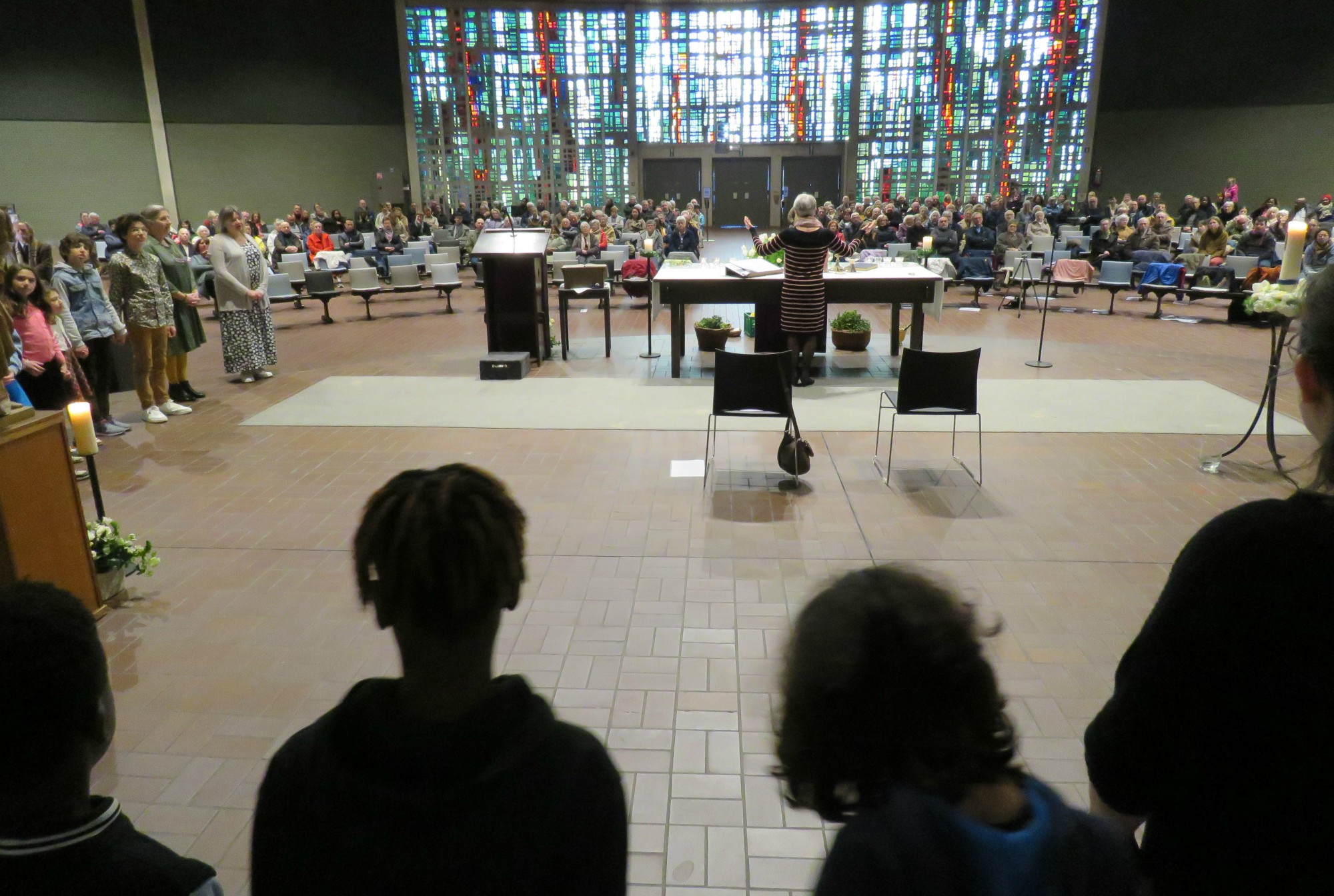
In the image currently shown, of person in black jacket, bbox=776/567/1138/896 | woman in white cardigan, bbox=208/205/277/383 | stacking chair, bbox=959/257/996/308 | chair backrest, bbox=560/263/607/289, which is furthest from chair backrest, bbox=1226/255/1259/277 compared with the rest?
person in black jacket, bbox=776/567/1138/896

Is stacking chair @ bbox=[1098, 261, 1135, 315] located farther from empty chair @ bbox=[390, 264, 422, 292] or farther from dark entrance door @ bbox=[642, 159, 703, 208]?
dark entrance door @ bbox=[642, 159, 703, 208]

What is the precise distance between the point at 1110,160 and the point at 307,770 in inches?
1043

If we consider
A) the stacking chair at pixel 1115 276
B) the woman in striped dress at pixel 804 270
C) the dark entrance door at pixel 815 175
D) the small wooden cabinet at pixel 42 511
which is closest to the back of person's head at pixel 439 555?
the small wooden cabinet at pixel 42 511

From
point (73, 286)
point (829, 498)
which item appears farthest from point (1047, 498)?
point (73, 286)

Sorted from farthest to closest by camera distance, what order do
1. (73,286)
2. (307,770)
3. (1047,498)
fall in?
(73,286), (1047,498), (307,770)

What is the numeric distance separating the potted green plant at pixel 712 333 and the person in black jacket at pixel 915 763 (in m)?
8.60

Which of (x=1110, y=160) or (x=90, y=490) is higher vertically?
(x=1110, y=160)

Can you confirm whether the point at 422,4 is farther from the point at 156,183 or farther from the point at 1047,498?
the point at 1047,498

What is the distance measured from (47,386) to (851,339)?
715 centimetres

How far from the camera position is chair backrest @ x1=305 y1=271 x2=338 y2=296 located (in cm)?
1240

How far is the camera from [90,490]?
5.83 meters

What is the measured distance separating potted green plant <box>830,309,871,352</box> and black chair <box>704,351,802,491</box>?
13.6ft

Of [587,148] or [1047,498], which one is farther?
[587,148]

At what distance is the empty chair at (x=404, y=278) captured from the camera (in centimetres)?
1384
